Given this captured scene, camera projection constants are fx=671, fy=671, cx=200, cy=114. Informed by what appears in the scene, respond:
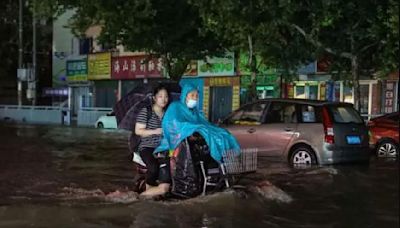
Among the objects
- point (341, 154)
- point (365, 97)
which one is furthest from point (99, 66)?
point (341, 154)

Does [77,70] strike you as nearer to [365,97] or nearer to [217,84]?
[217,84]

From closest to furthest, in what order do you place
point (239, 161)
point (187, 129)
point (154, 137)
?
point (187, 129) → point (154, 137) → point (239, 161)

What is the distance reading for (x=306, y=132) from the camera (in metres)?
14.0

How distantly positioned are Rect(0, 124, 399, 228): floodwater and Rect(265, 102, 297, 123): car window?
37.4 inches

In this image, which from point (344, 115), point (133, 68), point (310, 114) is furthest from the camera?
point (133, 68)

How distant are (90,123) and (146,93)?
2766cm

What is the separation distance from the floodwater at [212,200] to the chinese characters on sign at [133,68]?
22387mm

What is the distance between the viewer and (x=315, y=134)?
13.9 meters

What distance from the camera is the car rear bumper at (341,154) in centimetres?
1388

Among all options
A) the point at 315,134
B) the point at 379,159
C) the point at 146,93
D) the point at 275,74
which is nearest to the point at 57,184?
the point at 146,93

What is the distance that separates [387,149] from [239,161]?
8956mm

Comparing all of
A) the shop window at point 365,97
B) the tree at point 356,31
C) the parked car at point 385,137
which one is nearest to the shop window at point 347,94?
the shop window at point 365,97

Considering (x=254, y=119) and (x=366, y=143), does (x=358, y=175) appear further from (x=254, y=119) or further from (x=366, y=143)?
(x=254, y=119)

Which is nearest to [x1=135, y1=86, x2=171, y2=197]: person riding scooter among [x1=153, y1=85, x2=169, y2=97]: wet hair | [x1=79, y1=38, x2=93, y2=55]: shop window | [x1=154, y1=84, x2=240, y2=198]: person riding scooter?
[x1=153, y1=85, x2=169, y2=97]: wet hair
